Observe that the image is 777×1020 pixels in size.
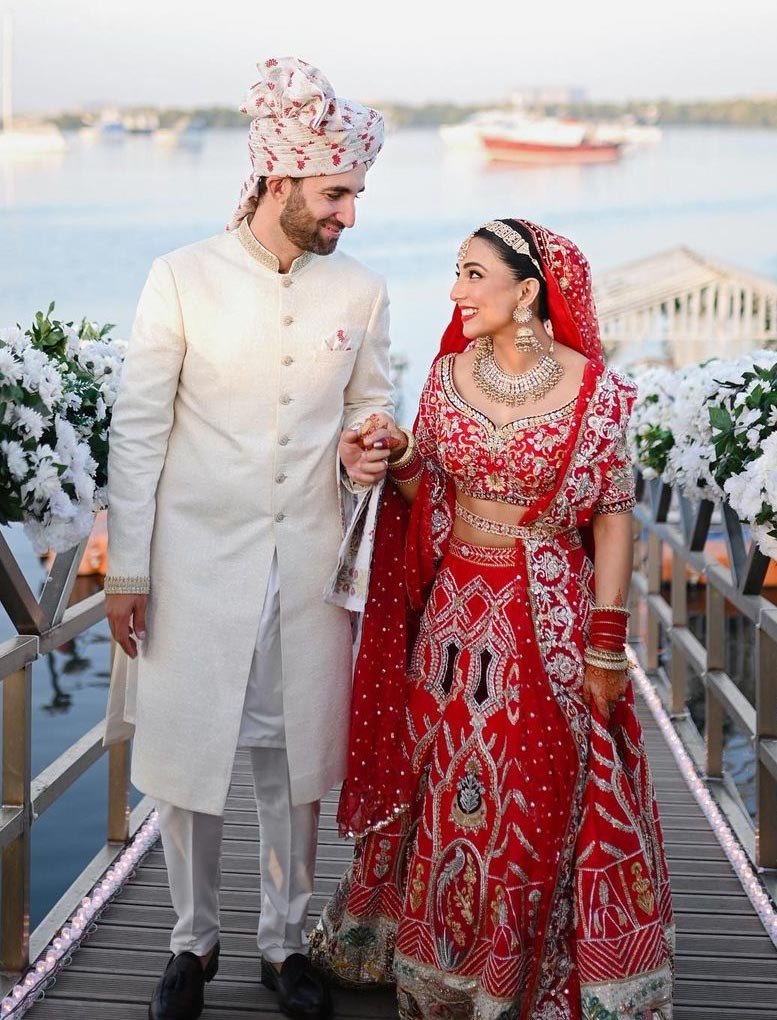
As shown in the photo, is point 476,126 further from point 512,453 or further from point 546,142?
point 512,453

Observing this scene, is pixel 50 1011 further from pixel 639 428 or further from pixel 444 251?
pixel 444 251

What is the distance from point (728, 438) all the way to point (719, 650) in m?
→ 1.05

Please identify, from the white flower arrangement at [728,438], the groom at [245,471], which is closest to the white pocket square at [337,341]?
the groom at [245,471]

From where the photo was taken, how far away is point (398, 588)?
2.61 meters

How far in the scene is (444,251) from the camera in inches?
1955

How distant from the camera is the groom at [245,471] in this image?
2.36 metres

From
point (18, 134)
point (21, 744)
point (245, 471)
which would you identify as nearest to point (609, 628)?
point (245, 471)

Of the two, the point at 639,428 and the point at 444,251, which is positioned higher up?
the point at 639,428

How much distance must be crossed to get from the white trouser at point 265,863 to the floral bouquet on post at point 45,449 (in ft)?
1.81

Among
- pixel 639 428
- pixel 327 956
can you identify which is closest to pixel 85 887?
pixel 327 956

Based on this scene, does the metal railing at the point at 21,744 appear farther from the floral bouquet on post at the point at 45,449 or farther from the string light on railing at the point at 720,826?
the string light on railing at the point at 720,826

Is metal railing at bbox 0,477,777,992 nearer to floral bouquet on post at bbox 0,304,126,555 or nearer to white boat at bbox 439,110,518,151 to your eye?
floral bouquet on post at bbox 0,304,126,555

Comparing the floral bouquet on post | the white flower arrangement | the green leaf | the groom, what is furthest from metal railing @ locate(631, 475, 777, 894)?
the floral bouquet on post

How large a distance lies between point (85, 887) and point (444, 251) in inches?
1881
